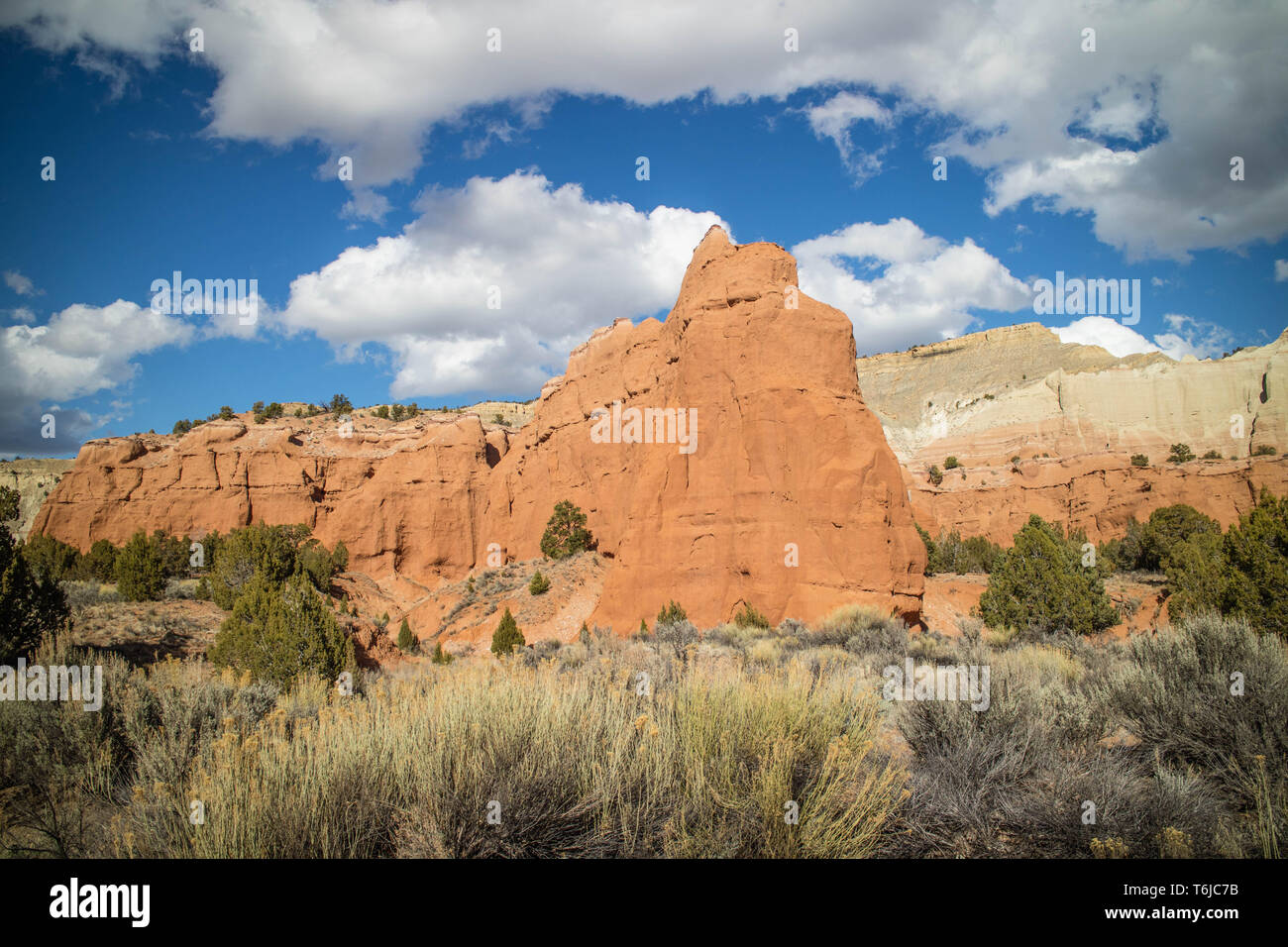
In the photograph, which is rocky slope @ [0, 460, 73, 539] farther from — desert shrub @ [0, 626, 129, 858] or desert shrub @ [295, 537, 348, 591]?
desert shrub @ [0, 626, 129, 858]

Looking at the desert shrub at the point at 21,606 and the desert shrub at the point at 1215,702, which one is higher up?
the desert shrub at the point at 21,606

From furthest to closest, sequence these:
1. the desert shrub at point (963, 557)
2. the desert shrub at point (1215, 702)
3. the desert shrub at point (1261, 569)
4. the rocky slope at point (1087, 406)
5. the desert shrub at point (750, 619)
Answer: the rocky slope at point (1087, 406), the desert shrub at point (963, 557), the desert shrub at point (750, 619), the desert shrub at point (1261, 569), the desert shrub at point (1215, 702)

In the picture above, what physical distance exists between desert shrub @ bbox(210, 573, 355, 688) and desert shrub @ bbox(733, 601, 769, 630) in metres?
12.9

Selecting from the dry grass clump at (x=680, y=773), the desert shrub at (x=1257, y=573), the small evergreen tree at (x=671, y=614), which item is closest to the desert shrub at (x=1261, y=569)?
the desert shrub at (x=1257, y=573)

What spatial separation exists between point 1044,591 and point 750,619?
866 cm

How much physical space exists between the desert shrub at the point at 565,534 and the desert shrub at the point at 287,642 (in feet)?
81.0

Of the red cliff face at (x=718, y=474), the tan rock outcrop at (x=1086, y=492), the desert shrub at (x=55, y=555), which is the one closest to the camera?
the red cliff face at (x=718, y=474)

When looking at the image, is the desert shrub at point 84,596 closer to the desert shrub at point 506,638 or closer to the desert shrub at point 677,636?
the desert shrub at point 506,638

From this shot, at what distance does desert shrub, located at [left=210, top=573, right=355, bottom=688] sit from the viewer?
33.0ft

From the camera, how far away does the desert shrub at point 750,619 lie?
2038 cm
